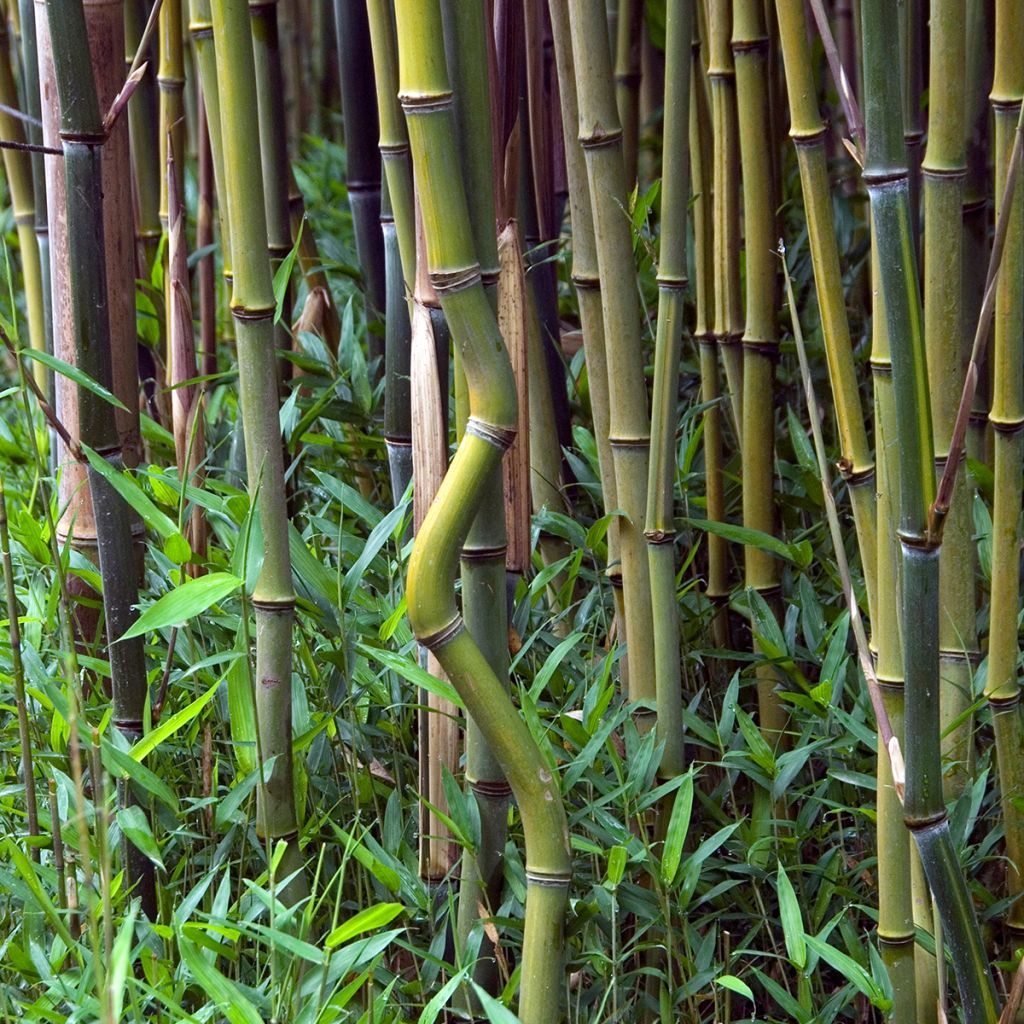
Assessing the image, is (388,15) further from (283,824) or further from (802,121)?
(283,824)

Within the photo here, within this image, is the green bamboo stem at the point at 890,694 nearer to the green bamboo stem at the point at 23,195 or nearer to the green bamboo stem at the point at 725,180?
the green bamboo stem at the point at 725,180

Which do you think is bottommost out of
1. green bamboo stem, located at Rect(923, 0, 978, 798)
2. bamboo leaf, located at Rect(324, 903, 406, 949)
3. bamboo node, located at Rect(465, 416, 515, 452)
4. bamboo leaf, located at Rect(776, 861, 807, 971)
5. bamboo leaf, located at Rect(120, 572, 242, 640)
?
bamboo leaf, located at Rect(776, 861, 807, 971)

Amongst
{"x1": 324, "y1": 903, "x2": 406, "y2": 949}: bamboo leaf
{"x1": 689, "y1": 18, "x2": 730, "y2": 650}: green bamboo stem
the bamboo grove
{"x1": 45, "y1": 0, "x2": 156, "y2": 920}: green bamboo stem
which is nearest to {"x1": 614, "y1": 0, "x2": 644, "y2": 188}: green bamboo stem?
{"x1": 689, "y1": 18, "x2": 730, "y2": 650}: green bamboo stem

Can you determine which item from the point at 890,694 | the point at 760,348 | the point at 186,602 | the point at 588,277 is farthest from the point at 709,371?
the point at 186,602

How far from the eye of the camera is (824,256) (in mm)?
642

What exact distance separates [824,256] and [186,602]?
1.25ft

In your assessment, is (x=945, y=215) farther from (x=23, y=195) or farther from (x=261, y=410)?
(x=23, y=195)

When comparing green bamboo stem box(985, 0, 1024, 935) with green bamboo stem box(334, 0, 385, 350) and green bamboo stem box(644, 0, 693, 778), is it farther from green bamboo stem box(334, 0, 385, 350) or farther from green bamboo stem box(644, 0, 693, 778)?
green bamboo stem box(334, 0, 385, 350)

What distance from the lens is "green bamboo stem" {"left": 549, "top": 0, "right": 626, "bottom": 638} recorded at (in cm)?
83

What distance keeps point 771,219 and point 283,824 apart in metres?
0.56

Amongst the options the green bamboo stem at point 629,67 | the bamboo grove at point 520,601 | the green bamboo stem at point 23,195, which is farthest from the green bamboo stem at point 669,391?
the green bamboo stem at point 23,195

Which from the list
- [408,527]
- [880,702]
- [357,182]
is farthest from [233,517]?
[357,182]

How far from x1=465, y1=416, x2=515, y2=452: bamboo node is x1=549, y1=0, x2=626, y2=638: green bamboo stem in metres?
0.33

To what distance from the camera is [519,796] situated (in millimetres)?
561
